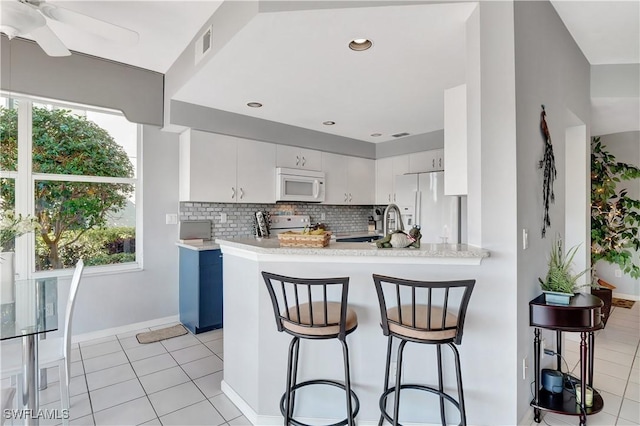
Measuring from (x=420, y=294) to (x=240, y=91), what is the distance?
7.77ft

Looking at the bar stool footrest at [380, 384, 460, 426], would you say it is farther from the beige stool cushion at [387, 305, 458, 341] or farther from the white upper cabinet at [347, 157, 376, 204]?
the white upper cabinet at [347, 157, 376, 204]

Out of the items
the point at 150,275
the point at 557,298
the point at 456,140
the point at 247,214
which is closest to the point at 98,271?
the point at 150,275

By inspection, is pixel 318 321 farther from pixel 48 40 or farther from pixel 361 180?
pixel 361 180

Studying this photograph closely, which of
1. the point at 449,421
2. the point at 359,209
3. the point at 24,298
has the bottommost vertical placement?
the point at 449,421

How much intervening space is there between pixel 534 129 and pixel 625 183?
12.7ft

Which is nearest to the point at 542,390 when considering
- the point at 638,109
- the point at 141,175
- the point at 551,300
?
the point at 551,300

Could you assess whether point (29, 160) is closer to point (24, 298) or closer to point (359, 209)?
point (24, 298)

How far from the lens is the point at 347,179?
493 cm

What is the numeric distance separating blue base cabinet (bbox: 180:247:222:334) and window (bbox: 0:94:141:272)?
63cm

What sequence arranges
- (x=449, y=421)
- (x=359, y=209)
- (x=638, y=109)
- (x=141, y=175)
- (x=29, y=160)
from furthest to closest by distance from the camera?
(x=359, y=209), (x=141, y=175), (x=638, y=109), (x=29, y=160), (x=449, y=421)

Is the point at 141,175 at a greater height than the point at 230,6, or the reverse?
the point at 230,6

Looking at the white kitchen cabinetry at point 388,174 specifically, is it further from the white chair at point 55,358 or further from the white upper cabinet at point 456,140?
the white chair at point 55,358

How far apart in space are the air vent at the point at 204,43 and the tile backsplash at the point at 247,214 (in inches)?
69.2

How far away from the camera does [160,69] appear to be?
326 cm
